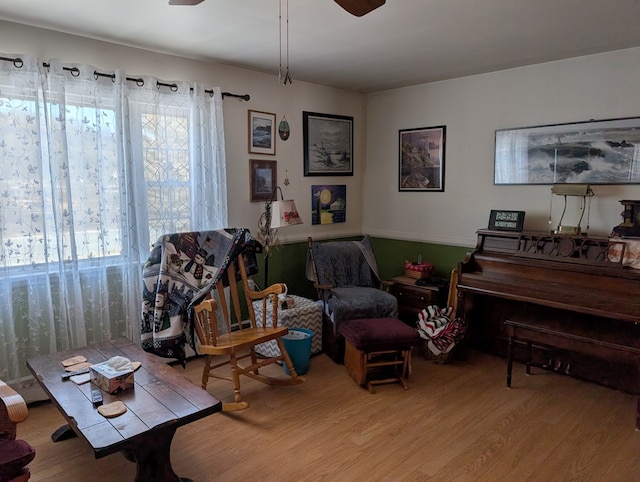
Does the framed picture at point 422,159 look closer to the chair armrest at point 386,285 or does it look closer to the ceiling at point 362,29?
the ceiling at point 362,29

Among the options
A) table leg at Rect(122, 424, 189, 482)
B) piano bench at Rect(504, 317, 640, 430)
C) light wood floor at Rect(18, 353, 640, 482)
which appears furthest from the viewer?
piano bench at Rect(504, 317, 640, 430)

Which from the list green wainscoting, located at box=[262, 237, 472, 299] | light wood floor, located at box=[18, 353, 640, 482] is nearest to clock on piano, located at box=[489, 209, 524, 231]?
green wainscoting, located at box=[262, 237, 472, 299]

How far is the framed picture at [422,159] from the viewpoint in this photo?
4.30 meters

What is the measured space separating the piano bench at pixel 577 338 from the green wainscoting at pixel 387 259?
1071 mm

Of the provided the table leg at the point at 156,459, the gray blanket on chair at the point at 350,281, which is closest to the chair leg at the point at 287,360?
the gray blanket on chair at the point at 350,281

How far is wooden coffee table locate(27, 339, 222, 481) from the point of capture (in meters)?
1.79

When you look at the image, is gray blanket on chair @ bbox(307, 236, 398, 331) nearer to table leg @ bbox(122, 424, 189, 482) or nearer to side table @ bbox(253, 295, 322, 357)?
side table @ bbox(253, 295, 322, 357)

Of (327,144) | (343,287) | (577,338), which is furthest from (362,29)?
(577,338)

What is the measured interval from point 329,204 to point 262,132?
3.60 feet

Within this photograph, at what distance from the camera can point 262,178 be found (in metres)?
4.07

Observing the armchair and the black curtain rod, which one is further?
the armchair

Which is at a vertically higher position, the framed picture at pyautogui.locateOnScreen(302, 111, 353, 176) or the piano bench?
Answer: the framed picture at pyautogui.locateOnScreen(302, 111, 353, 176)

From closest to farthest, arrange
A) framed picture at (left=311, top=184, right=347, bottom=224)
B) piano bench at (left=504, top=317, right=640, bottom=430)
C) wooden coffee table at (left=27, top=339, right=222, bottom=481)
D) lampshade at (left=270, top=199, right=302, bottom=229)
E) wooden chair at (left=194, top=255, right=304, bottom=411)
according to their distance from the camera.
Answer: wooden coffee table at (left=27, top=339, right=222, bottom=481) → wooden chair at (left=194, top=255, right=304, bottom=411) → piano bench at (left=504, top=317, right=640, bottom=430) → lampshade at (left=270, top=199, right=302, bottom=229) → framed picture at (left=311, top=184, right=347, bottom=224)

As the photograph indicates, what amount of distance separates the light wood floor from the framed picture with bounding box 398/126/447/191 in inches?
76.8
